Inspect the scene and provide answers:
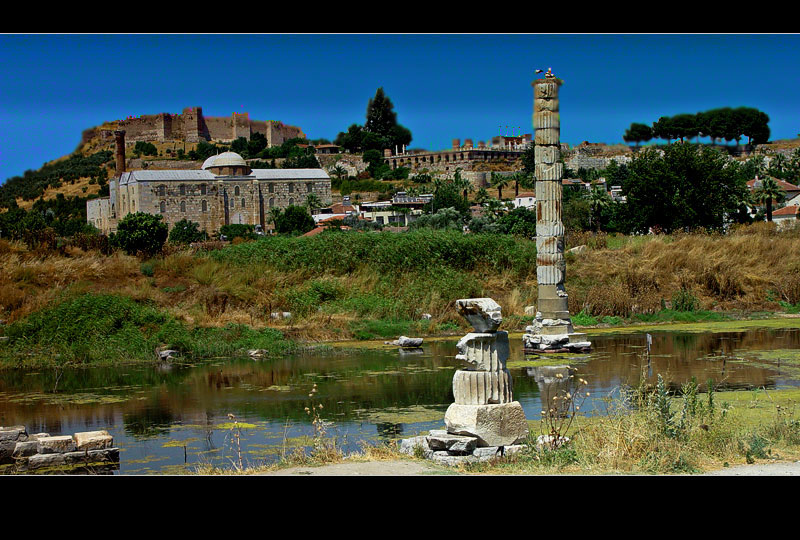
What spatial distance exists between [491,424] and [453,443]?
0.37m

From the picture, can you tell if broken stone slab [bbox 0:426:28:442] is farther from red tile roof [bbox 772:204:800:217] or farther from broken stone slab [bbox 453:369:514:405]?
red tile roof [bbox 772:204:800:217]

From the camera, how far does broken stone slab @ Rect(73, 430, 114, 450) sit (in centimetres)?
898

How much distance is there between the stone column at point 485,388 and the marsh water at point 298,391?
1.47 m

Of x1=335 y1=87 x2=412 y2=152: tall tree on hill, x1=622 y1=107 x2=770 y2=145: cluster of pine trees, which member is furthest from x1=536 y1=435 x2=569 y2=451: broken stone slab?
x1=335 y1=87 x2=412 y2=152: tall tree on hill

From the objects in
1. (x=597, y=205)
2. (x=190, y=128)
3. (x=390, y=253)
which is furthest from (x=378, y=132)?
(x=390, y=253)

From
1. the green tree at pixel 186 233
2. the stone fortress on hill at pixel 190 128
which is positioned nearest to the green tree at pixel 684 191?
the green tree at pixel 186 233

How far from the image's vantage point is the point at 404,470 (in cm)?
737

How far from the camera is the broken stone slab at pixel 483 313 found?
8.04 m

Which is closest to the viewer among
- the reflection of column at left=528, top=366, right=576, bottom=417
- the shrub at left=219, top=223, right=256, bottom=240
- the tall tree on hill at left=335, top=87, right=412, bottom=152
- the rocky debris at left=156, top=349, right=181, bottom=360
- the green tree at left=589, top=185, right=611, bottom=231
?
the reflection of column at left=528, top=366, right=576, bottom=417

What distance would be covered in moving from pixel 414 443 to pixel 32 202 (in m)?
85.0

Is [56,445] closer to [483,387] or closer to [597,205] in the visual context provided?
[483,387]

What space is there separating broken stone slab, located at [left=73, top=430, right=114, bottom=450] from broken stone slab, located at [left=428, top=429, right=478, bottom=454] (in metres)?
3.26

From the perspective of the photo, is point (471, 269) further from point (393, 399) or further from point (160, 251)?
point (393, 399)

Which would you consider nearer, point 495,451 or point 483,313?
point 495,451
